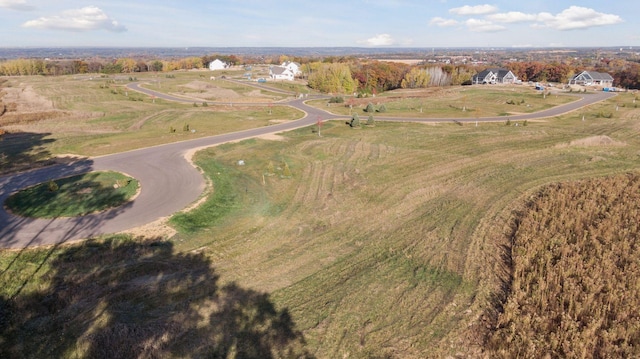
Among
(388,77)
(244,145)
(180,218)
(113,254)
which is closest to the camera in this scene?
(113,254)

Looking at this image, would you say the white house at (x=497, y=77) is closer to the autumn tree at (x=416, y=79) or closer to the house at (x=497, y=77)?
the house at (x=497, y=77)

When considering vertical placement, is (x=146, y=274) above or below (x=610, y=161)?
below

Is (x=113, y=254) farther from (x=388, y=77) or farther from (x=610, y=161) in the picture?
(x=388, y=77)

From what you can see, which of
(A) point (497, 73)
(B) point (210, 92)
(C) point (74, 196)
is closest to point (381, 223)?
(C) point (74, 196)

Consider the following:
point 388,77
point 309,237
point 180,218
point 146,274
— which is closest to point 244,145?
point 180,218

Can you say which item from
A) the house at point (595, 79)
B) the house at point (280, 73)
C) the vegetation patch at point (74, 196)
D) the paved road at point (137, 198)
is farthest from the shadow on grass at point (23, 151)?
the house at point (595, 79)

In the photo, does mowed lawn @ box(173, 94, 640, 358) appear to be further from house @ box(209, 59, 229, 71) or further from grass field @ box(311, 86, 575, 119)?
house @ box(209, 59, 229, 71)
